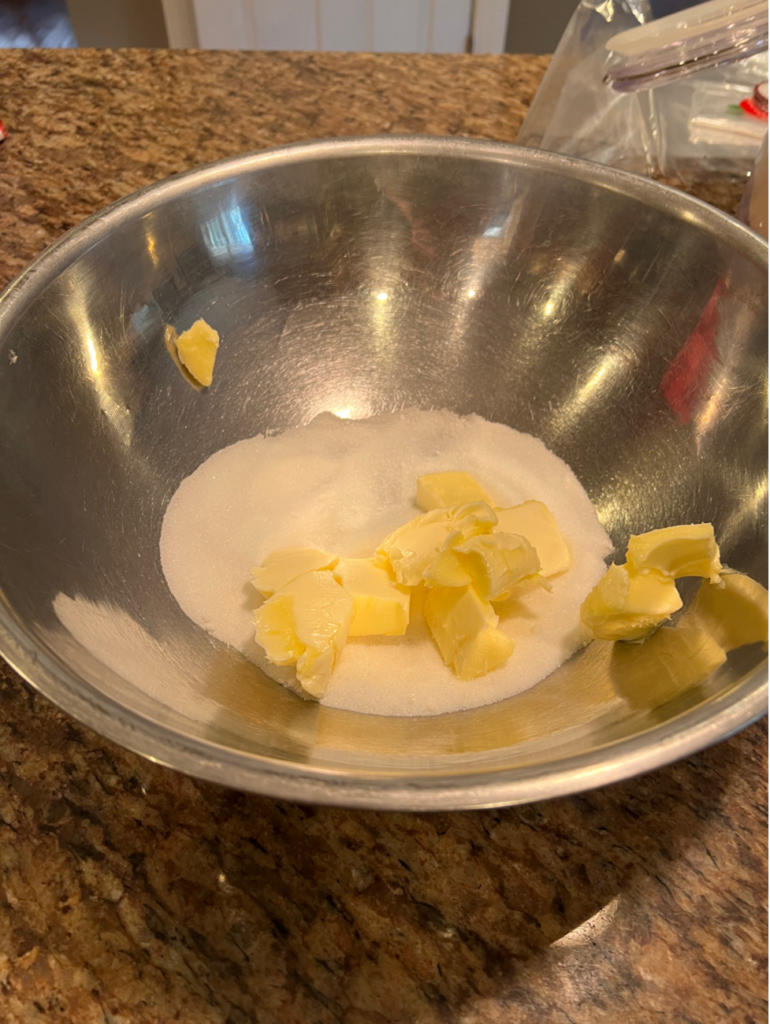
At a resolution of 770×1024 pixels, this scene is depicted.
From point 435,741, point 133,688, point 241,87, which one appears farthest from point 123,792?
point 241,87

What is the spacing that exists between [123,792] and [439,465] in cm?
49

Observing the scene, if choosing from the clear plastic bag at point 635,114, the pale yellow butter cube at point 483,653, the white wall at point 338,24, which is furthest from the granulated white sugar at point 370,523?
the white wall at point 338,24

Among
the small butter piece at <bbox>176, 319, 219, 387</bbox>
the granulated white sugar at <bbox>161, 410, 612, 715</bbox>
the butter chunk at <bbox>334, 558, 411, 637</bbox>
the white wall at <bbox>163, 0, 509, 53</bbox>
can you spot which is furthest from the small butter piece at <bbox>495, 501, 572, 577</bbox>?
the white wall at <bbox>163, 0, 509, 53</bbox>

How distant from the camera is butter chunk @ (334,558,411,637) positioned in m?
0.69

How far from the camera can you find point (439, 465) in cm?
91

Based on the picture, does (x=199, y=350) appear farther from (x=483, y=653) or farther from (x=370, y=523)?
(x=483, y=653)

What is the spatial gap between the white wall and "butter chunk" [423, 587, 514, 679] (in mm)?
2228

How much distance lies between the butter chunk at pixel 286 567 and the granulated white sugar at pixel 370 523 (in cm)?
4

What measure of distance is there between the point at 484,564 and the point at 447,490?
0.17 metres

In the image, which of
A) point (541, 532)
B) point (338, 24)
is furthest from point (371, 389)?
point (338, 24)

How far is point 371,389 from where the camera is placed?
99 centimetres

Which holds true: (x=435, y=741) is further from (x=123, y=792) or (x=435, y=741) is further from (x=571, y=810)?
(x=123, y=792)

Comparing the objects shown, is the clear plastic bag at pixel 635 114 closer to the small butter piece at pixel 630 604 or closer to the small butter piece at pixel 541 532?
the small butter piece at pixel 541 532

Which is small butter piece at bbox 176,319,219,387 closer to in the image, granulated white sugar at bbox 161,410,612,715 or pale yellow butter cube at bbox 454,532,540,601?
granulated white sugar at bbox 161,410,612,715
